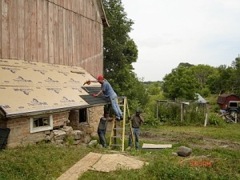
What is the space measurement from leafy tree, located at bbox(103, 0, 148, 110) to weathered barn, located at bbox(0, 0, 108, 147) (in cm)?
651

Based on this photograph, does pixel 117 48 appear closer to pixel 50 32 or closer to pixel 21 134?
pixel 50 32

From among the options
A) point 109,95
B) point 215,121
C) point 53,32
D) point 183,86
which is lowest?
point 215,121

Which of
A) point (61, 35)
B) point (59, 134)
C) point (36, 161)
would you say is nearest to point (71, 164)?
point (36, 161)

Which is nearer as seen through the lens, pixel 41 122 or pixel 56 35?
pixel 41 122

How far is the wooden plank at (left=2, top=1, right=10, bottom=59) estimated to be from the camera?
13227 millimetres

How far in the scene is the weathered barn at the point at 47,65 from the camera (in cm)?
1109

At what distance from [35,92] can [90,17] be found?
353 inches

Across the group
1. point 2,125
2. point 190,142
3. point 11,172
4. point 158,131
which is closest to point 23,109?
point 2,125

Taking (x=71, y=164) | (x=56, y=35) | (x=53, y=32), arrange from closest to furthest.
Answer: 1. (x=71, y=164)
2. (x=53, y=32)
3. (x=56, y=35)

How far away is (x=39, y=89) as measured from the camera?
1267 centimetres

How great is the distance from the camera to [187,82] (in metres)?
41.0

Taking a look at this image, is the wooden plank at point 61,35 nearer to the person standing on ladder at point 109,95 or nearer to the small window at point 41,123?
the person standing on ladder at point 109,95

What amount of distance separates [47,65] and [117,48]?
1220 centimetres

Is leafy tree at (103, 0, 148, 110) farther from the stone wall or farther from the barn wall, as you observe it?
the barn wall
